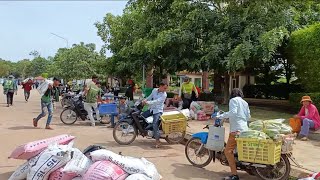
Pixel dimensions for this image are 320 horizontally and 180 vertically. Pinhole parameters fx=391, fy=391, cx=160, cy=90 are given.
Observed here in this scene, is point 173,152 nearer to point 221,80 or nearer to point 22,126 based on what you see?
point 22,126

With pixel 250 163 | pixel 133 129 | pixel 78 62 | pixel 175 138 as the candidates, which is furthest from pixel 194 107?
pixel 78 62

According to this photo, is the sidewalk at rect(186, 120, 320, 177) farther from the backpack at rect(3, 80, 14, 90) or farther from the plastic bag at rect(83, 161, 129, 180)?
the backpack at rect(3, 80, 14, 90)

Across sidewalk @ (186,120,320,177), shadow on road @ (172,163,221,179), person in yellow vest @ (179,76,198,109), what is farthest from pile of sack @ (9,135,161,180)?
person in yellow vest @ (179,76,198,109)

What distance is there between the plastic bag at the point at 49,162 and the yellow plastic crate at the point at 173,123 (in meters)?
3.76

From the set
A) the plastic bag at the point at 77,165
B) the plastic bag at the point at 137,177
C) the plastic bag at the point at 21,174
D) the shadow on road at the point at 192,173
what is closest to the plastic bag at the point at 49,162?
the plastic bag at the point at 77,165

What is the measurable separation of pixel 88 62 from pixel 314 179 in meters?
41.9

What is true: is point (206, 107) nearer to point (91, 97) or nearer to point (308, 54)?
point (308, 54)

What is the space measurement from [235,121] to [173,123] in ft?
9.51

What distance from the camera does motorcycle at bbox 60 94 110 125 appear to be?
45.0 feet

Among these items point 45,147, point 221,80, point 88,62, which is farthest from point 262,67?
point 88,62

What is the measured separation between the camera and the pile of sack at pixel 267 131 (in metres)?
6.26

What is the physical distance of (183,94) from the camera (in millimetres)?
14305

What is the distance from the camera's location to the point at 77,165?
552 cm

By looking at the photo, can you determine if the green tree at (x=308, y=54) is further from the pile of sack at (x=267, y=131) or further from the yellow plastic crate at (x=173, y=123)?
the pile of sack at (x=267, y=131)
